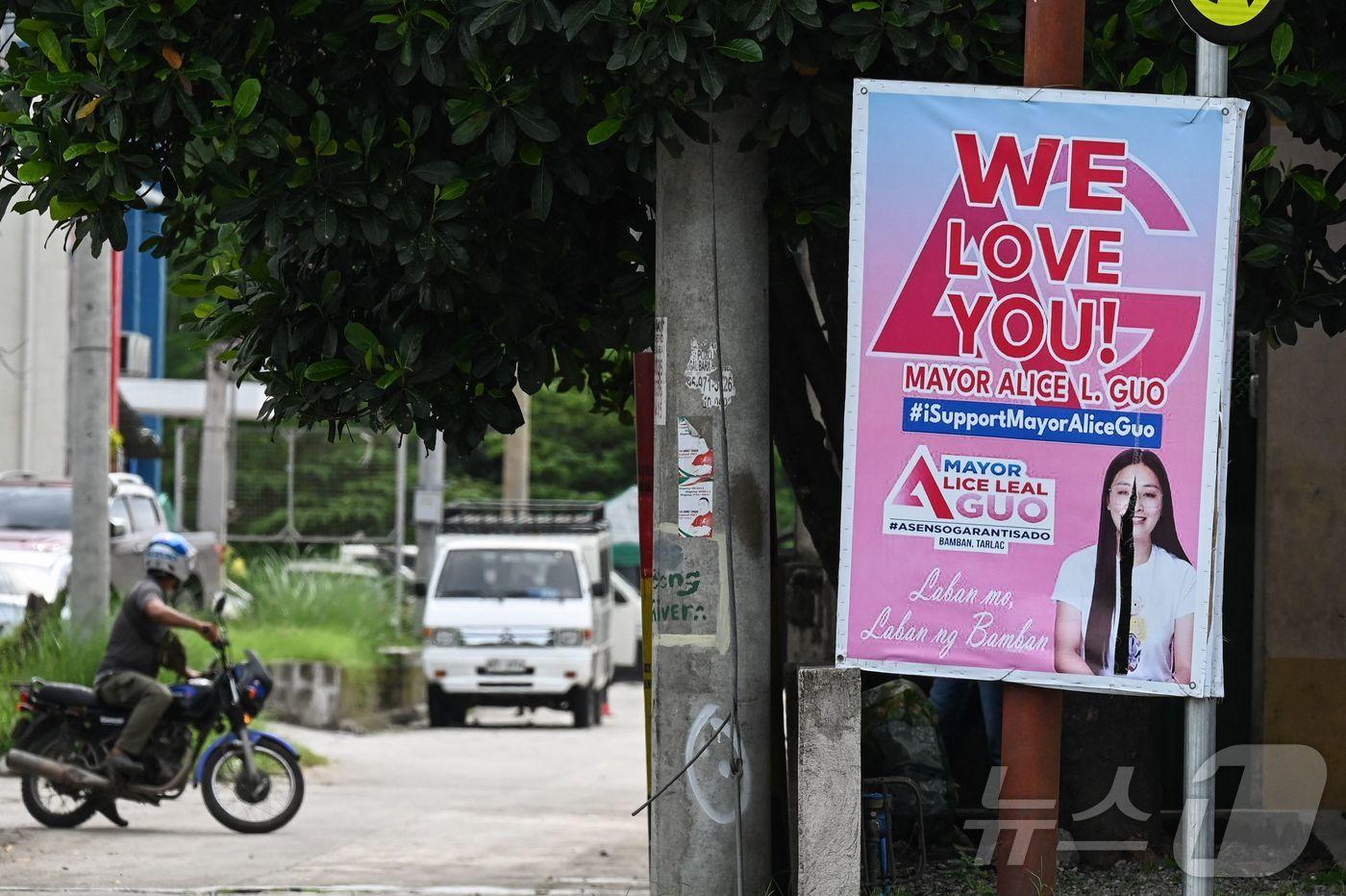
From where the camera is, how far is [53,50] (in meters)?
6.14

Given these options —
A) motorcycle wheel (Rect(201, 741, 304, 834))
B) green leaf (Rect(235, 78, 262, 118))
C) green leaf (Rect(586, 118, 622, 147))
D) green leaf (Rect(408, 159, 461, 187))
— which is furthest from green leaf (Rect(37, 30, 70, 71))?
motorcycle wheel (Rect(201, 741, 304, 834))

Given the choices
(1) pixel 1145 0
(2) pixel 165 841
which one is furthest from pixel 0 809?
(1) pixel 1145 0

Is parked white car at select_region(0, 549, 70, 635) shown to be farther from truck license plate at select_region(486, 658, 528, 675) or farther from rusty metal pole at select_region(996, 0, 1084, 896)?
rusty metal pole at select_region(996, 0, 1084, 896)

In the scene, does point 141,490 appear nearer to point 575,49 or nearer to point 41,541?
point 41,541

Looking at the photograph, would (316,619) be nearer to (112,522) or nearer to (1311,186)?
(112,522)

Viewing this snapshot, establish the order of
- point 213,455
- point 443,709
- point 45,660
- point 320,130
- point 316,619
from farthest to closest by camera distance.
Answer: point 213,455 → point 316,619 → point 443,709 → point 45,660 → point 320,130

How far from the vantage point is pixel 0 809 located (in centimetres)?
1144

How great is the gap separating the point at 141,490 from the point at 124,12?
588 inches

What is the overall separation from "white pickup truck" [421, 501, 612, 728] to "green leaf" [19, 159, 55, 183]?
45.8 feet

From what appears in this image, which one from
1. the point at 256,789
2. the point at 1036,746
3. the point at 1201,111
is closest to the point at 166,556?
the point at 256,789

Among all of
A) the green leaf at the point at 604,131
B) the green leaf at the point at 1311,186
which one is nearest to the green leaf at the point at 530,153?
the green leaf at the point at 604,131

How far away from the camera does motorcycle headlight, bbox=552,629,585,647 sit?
65.4ft

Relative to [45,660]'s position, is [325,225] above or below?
above

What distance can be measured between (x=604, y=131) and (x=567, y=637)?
46.6ft
